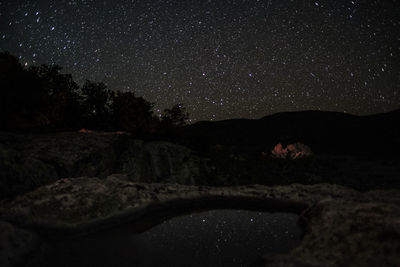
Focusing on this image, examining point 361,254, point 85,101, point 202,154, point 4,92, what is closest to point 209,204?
point 361,254

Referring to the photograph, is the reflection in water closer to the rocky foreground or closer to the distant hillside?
the rocky foreground

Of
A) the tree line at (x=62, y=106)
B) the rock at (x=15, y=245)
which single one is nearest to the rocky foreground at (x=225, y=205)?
the rock at (x=15, y=245)

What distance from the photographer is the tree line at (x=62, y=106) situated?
20.9 feet

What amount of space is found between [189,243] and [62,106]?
6.82 meters

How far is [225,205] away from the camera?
11.8 feet

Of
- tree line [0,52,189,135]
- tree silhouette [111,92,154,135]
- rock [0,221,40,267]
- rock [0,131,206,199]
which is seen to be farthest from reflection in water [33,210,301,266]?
tree silhouette [111,92,154,135]

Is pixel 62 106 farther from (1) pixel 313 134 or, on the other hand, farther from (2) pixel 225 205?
(1) pixel 313 134

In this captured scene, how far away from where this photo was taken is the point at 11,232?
225 cm

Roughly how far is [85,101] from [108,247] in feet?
28.2

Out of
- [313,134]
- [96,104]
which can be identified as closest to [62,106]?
[96,104]

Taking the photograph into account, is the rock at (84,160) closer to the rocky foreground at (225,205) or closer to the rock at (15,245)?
the rocky foreground at (225,205)

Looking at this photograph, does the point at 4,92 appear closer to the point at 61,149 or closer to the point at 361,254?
the point at 61,149

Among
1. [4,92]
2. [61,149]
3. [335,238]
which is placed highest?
[4,92]

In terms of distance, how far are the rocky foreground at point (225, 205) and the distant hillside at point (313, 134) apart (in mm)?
6115
